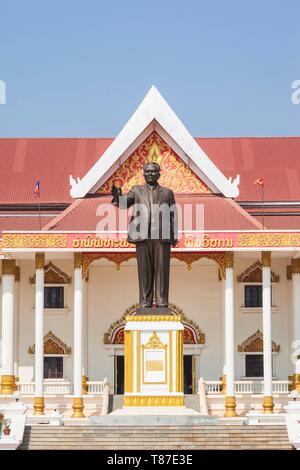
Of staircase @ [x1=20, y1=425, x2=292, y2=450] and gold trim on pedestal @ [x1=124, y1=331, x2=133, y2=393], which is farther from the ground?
gold trim on pedestal @ [x1=124, y1=331, x2=133, y2=393]

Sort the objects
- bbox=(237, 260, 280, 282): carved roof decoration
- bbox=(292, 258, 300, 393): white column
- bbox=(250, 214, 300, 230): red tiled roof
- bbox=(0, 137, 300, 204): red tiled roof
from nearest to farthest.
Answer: bbox=(292, 258, 300, 393): white column < bbox=(250, 214, 300, 230): red tiled roof < bbox=(237, 260, 280, 282): carved roof decoration < bbox=(0, 137, 300, 204): red tiled roof

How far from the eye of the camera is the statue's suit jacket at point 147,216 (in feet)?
82.2

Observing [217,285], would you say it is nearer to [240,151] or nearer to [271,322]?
[271,322]

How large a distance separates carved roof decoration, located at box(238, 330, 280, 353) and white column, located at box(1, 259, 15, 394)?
7.02m

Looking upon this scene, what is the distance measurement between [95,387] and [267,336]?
550 centimetres

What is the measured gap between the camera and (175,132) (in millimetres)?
37750

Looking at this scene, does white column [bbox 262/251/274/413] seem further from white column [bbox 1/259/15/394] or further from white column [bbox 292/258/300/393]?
white column [bbox 1/259/15/394]

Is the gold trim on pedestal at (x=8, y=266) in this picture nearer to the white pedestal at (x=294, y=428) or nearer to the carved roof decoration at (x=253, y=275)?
the carved roof decoration at (x=253, y=275)

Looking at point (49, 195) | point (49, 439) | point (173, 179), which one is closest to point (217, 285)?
point (173, 179)

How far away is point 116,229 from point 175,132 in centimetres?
405

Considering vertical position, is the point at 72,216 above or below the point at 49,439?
above

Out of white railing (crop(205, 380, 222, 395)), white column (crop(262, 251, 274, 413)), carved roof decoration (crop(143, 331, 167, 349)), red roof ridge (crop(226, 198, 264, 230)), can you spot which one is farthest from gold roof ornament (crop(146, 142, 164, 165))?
carved roof decoration (crop(143, 331, 167, 349))

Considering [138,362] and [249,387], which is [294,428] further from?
[249,387]

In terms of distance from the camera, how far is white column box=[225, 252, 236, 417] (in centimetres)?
3512
